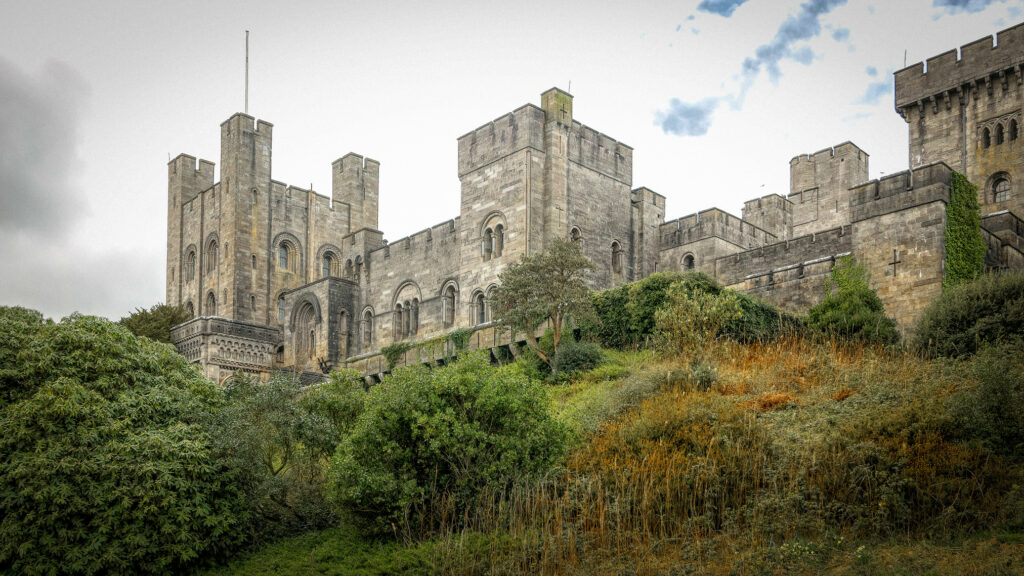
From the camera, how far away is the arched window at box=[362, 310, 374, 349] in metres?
36.8

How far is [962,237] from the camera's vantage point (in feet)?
70.0

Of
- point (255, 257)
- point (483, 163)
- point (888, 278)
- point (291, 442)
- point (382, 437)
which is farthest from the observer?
point (255, 257)

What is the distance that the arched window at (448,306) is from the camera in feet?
109

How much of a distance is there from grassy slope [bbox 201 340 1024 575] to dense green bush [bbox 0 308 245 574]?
0.86m

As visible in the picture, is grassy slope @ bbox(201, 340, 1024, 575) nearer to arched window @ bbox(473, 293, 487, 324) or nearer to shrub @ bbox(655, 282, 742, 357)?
shrub @ bbox(655, 282, 742, 357)

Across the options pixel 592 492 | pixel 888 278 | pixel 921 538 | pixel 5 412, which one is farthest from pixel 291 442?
pixel 888 278

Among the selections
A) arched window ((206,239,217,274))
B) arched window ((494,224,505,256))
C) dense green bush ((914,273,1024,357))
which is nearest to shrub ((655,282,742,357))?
dense green bush ((914,273,1024,357))

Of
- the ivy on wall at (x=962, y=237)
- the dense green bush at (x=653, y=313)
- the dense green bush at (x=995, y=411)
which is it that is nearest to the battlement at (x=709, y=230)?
the dense green bush at (x=653, y=313)

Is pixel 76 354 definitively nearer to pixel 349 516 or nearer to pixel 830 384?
pixel 349 516

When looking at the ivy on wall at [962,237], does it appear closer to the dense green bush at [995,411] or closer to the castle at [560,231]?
the castle at [560,231]

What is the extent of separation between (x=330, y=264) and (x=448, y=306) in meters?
12.3

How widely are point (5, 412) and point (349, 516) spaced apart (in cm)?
468

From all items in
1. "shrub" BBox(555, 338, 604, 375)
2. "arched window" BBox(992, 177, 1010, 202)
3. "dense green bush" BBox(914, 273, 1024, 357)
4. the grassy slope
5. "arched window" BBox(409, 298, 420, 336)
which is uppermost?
"arched window" BBox(992, 177, 1010, 202)

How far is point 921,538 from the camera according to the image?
9156 millimetres
